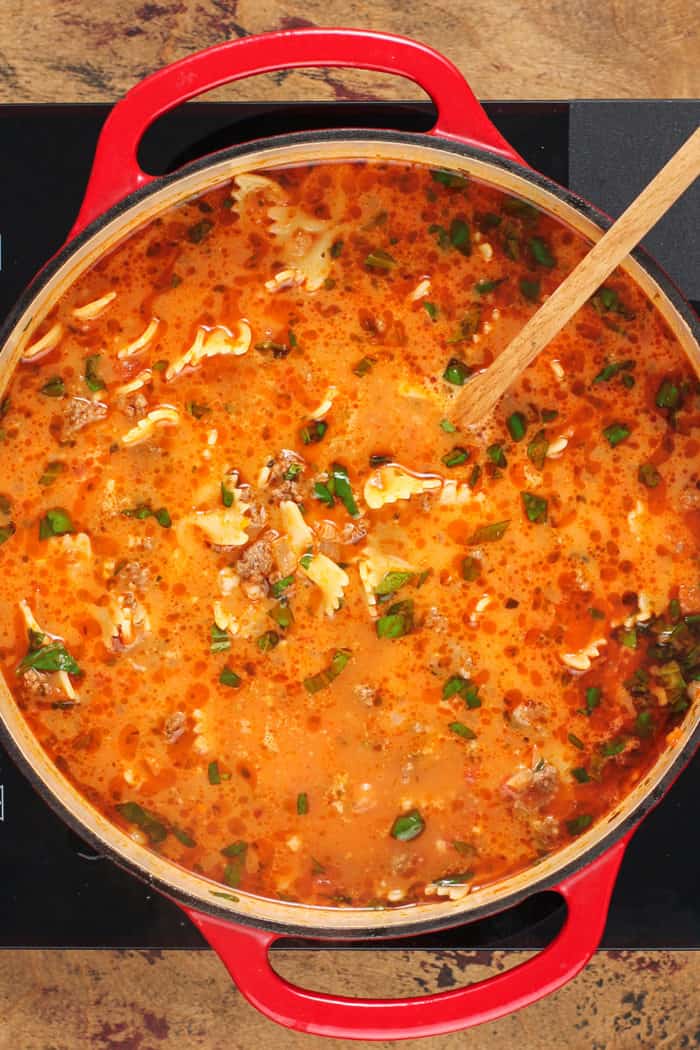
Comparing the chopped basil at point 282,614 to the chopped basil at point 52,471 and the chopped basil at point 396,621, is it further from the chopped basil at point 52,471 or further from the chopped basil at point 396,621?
the chopped basil at point 52,471

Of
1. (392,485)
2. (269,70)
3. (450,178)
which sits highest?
(269,70)

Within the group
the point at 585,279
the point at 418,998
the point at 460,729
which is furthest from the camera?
the point at 460,729

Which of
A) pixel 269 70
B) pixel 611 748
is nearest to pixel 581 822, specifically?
pixel 611 748

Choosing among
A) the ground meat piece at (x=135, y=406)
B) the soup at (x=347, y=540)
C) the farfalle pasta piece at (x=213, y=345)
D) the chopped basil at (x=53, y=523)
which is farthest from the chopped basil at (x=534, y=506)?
the chopped basil at (x=53, y=523)

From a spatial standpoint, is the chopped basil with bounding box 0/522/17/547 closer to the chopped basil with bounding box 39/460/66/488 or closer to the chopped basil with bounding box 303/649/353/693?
the chopped basil with bounding box 39/460/66/488

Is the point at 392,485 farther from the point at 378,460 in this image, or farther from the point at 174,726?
the point at 174,726

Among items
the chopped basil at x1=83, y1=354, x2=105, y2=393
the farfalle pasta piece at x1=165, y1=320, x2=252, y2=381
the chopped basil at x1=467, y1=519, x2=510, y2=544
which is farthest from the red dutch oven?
the chopped basil at x1=467, y1=519, x2=510, y2=544
